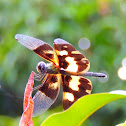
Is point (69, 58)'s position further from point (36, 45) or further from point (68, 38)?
point (68, 38)

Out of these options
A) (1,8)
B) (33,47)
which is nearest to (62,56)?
(33,47)

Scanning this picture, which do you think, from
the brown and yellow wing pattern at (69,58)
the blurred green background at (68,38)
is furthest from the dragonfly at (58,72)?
the blurred green background at (68,38)

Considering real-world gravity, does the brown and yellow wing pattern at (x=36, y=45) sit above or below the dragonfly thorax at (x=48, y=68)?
above

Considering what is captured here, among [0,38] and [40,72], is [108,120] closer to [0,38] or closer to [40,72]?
[0,38]

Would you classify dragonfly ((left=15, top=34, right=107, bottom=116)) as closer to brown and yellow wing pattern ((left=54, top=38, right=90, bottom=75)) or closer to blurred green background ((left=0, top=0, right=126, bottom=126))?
brown and yellow wing pattern ((left=54, top=38, right=90, bottom=75))

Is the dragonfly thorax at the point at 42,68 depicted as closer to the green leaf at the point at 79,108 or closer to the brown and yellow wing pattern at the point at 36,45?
the brown and yellow wing pattern at the point at 36,45

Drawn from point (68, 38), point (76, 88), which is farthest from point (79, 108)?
point (68, 38)

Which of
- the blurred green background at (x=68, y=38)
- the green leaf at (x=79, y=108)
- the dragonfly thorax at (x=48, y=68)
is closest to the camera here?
the green leaf at (x=79, y=108)
